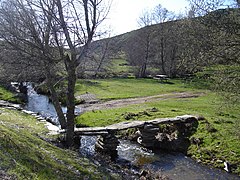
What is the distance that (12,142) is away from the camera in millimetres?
9039

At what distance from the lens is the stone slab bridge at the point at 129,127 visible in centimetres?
1627

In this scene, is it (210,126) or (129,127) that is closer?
(129,127)

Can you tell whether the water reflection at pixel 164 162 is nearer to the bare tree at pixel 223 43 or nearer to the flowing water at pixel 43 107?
the bare tree at pixel 223 43

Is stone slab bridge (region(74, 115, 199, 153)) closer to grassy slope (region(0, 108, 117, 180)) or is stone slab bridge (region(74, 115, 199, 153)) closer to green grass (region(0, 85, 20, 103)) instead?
grassy slope (region(0, 108, 117, 180))

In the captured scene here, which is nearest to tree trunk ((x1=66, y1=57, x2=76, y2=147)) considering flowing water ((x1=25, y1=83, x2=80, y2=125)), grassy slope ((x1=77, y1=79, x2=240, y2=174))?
grassy slope ((x1=77, y1=79, x2=240, y2=174))

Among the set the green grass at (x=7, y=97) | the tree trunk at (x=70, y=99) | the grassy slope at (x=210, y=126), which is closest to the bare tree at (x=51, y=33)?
the tree trunk at (x=70, y=99)

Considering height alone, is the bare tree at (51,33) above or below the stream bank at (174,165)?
above

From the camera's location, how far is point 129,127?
58.3ft

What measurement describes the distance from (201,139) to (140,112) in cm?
744

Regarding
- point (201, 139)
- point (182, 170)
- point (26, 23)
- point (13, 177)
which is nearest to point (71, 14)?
point (26, 23)

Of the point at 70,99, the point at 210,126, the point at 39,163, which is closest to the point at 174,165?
the point at 210,126

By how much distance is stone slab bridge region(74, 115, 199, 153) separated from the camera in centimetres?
1627

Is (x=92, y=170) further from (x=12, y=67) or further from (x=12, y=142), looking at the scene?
(x=12, y=67)

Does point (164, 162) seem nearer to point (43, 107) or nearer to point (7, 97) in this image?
Answer: point (43, 107)
